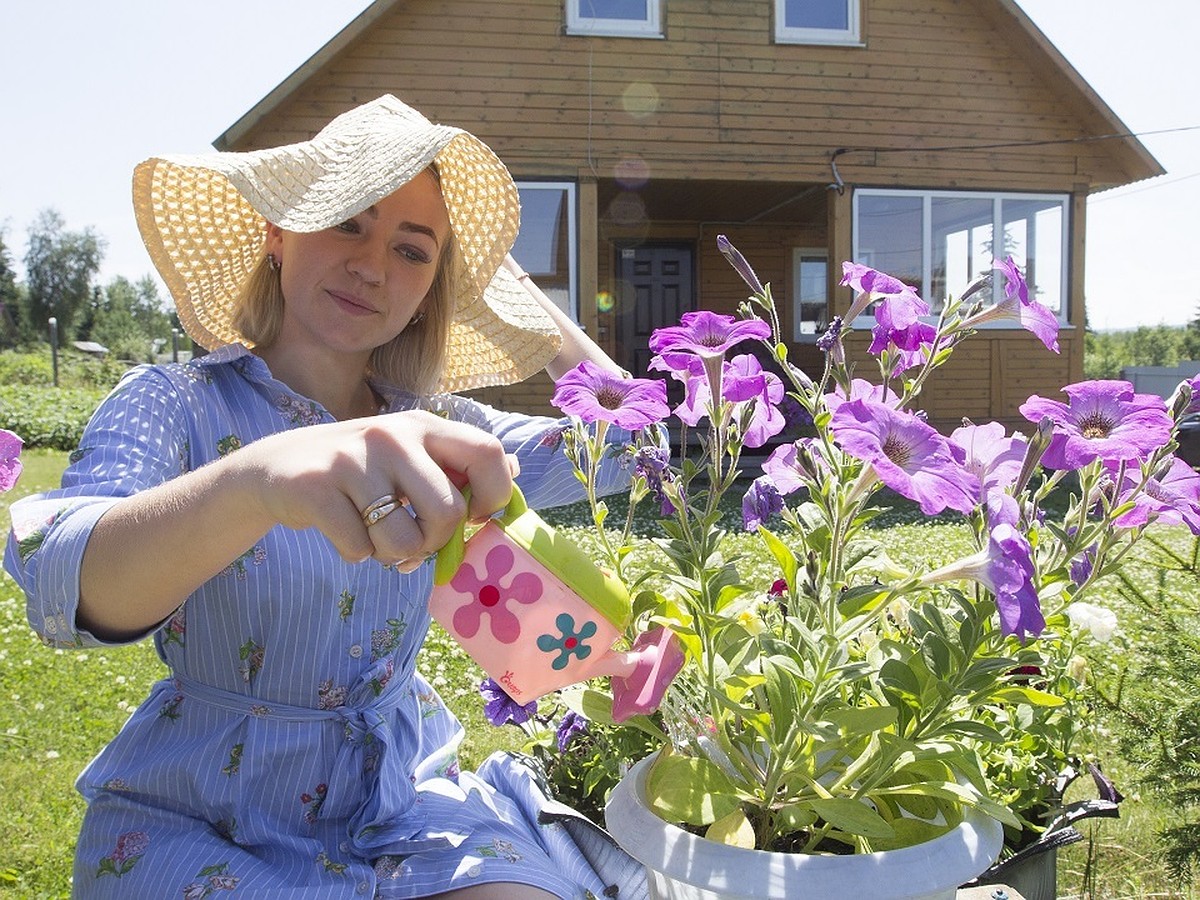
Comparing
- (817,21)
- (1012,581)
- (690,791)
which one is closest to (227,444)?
(690,791)

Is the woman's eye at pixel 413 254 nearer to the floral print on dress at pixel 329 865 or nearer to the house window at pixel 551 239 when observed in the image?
the floral print on dress at pixel 329 865

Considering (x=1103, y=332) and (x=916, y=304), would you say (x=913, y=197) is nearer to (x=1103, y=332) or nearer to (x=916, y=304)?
(x=916, y=304)

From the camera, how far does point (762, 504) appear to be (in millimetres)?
1039

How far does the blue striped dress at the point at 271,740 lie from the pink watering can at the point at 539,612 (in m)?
0.37

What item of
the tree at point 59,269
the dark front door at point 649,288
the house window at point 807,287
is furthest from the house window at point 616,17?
the tree at point 59,269

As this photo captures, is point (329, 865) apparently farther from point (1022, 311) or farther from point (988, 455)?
point (1022, 311)

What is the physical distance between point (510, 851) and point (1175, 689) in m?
1.15

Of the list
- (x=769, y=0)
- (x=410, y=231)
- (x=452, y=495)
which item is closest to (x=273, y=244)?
(x=410, y=231)

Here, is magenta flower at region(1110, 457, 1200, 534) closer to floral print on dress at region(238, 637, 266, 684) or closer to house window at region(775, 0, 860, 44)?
floral print on dress at region(238, 637, 266, 684)

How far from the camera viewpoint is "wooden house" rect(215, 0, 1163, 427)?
8.78 m

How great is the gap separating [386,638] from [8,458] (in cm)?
59

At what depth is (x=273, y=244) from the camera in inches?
66.4

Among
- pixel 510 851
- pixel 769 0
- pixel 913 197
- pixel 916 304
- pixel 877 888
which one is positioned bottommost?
pixel 510 851

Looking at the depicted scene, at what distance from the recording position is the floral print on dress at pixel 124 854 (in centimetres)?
125
